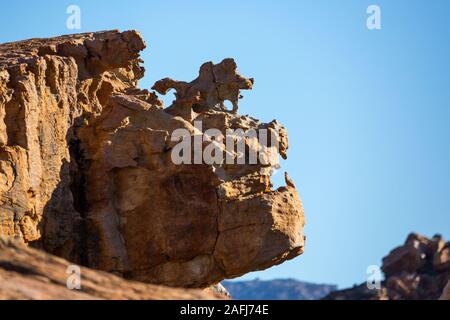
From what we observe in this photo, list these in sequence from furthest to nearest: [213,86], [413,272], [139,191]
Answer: [413,272], [213,86], [139,191]

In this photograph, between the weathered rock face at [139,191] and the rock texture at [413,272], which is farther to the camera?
the rock texture at [413,272]

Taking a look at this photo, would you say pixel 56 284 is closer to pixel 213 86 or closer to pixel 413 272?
pixel 213 86

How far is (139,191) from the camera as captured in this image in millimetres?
30641

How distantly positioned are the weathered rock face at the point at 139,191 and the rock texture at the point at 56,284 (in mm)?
10983

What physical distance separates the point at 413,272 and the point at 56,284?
78345 millimetres

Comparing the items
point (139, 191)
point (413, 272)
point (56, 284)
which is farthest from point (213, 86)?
point (413, 272)

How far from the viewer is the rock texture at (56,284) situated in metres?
16.8

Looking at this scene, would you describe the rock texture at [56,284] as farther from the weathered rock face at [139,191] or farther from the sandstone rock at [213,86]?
the sandstone rock at [213,86]

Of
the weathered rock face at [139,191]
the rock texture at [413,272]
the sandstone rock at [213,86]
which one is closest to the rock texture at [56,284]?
the weathered rock face at [139,191]

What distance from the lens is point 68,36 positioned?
1337 inches

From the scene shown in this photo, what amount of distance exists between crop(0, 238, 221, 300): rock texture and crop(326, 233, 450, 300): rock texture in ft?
225

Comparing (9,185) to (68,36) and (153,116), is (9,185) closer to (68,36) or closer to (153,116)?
(153,116)

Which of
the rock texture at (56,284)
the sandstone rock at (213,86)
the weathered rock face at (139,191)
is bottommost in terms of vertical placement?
the rock texture at (56,284)
